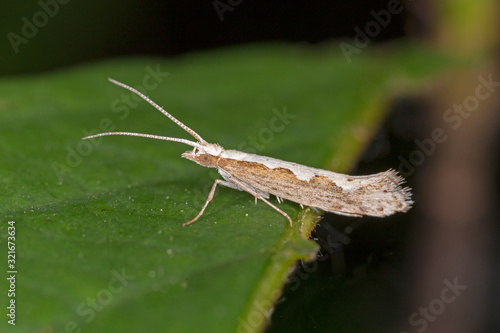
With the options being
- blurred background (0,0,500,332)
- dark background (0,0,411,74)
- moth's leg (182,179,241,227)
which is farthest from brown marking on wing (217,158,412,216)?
dark background (0,0,411,74)

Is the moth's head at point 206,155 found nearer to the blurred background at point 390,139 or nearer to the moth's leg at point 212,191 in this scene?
the moth's leg at point 212,191

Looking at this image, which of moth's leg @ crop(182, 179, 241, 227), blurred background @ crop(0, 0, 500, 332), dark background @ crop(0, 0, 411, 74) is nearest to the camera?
blurred background @ crop(0, 0, 500, 332)

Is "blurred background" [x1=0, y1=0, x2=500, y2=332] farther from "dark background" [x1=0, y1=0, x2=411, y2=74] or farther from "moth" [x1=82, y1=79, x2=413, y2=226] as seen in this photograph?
"moth" [x1=82, y1=79, x2=413, y2=226]

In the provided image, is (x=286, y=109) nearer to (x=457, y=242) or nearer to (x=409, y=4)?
(x=409, y=4)

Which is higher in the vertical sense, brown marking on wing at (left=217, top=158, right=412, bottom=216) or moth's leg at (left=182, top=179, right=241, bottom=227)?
brown marking on wing at (left=217, top=158, right=412, bottom=216)

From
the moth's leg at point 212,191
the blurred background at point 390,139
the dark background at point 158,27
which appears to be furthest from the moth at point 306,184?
the dark background at point 158,27

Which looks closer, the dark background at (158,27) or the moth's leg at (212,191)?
the moth's leg at (212,191)
